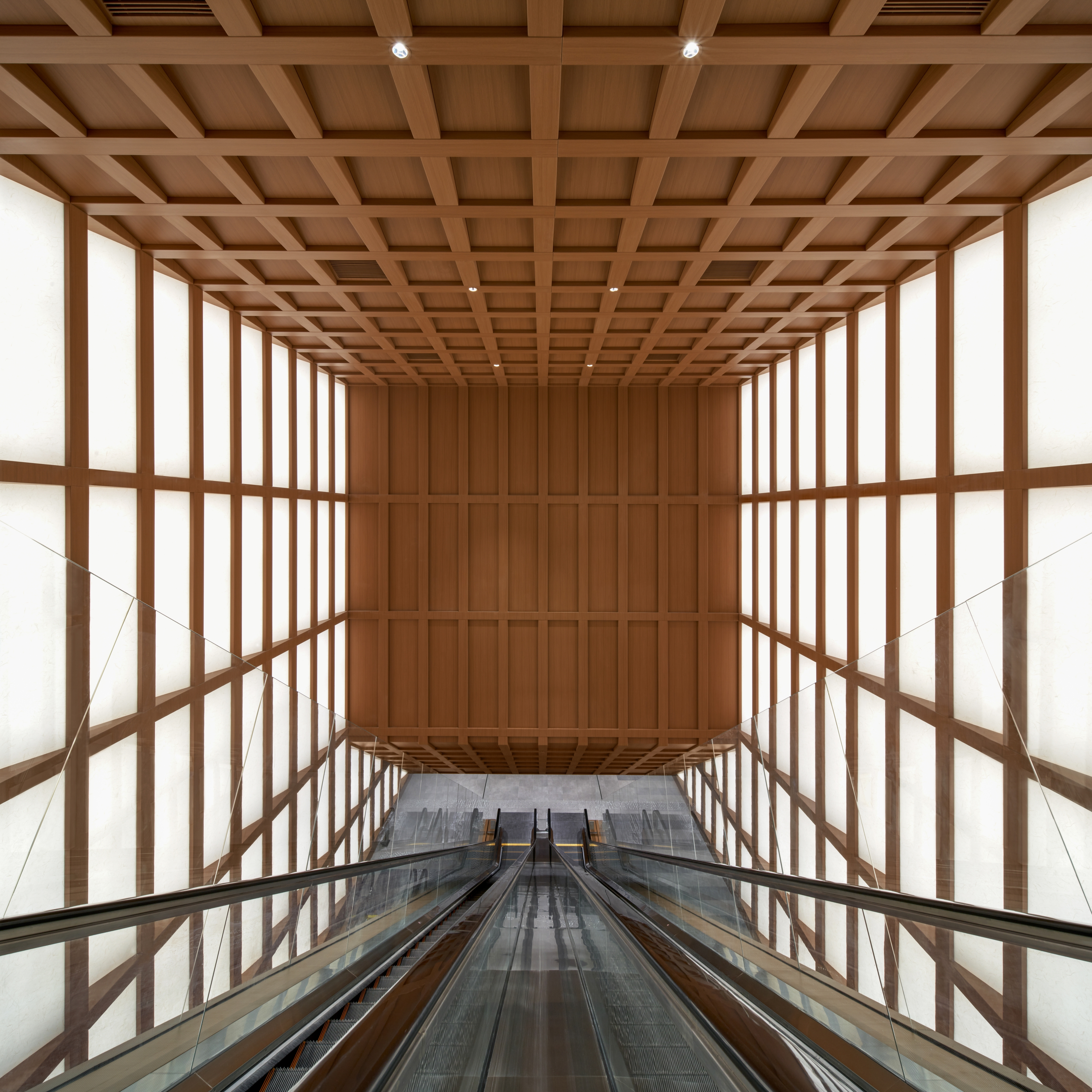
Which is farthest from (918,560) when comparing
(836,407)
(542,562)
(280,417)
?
(280,417)

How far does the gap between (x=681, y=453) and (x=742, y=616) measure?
15.6ft

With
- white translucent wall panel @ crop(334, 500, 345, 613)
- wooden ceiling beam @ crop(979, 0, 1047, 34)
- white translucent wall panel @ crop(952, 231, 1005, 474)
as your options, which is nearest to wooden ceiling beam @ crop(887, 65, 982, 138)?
wooden ceiling beam @ crop(979, 0, 1047, 34)

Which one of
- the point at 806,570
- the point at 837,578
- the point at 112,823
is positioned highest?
the point at 806,570

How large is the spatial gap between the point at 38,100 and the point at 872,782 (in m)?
9.12

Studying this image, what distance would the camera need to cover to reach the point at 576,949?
5.77m

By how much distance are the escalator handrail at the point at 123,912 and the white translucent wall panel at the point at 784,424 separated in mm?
12831

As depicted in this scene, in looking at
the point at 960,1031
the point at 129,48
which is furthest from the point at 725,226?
the point at 960,1031

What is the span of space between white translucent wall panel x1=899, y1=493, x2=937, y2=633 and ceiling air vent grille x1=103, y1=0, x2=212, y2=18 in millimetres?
10367

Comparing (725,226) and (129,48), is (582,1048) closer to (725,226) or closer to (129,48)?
(129,48)

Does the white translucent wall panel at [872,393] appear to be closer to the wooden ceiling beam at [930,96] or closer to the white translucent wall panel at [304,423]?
the wooden ceiling beam at [930,96]

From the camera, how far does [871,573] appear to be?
34.4ft

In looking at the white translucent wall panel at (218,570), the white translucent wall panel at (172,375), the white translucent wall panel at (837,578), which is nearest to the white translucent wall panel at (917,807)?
the white translucent wall panel at (837,578)

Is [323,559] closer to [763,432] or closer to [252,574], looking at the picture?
[252,574]

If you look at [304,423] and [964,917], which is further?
[304,423]
